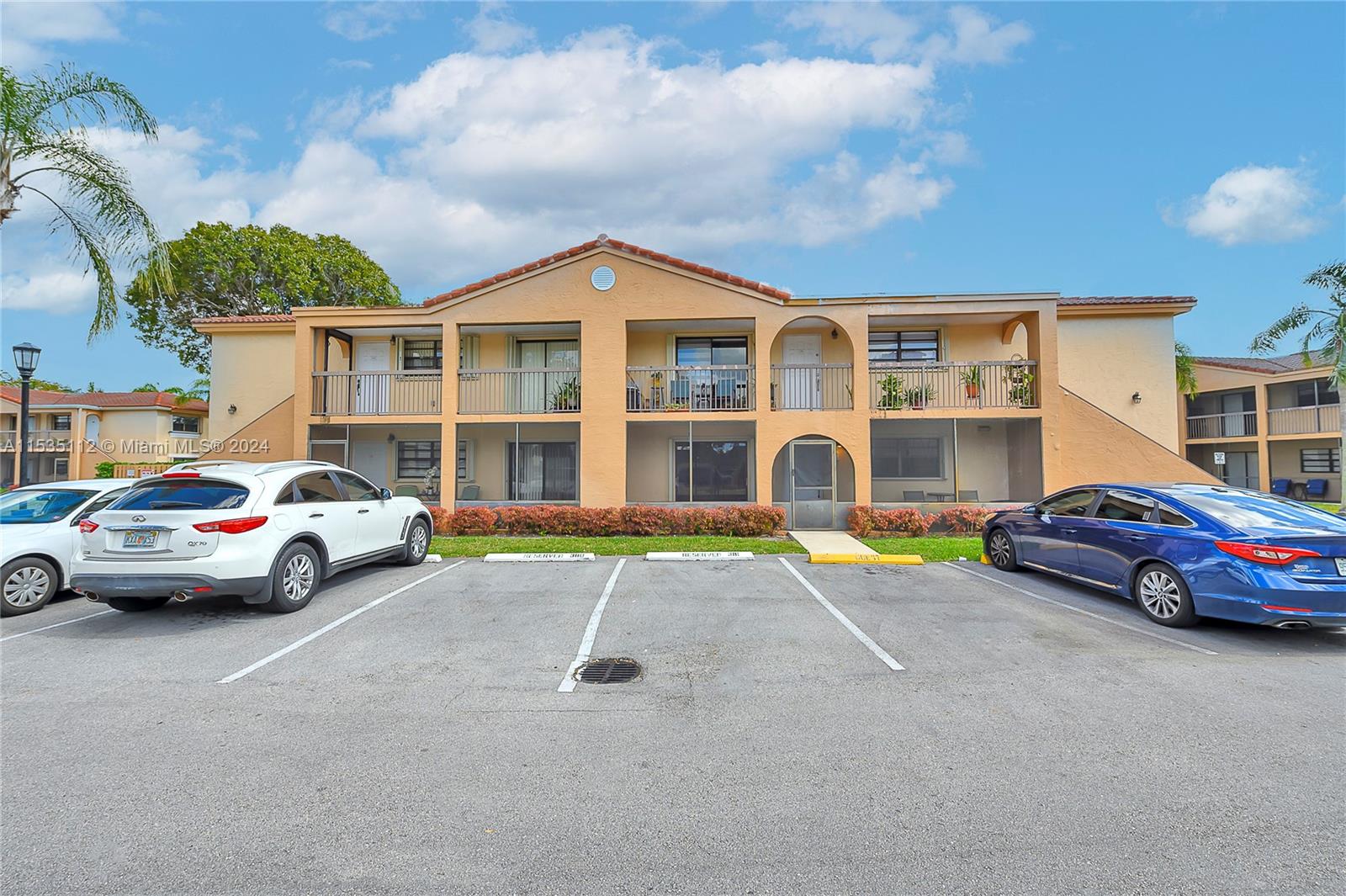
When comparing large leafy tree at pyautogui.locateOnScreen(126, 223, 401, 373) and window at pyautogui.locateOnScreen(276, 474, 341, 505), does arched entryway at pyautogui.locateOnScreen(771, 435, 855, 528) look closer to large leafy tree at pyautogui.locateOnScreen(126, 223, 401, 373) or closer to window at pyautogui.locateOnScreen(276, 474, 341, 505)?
window at pyautogui.locateOnScreen(276, 474, 341, 505)

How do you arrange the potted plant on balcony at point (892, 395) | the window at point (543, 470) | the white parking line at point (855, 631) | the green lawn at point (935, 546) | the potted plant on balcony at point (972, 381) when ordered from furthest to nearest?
the window at point (543, 470) < the potted plant on balcony at point (972, 381) < the potted plant on balcony at point (892, 395) < the green lawn at point (935, 546) < the white parking line at point (855, 631)

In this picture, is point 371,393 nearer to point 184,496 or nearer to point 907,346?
point 184,496

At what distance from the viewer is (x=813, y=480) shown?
16250 mm

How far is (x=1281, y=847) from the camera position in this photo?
9.34 ft

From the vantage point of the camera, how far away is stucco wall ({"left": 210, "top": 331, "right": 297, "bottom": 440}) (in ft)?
60.6

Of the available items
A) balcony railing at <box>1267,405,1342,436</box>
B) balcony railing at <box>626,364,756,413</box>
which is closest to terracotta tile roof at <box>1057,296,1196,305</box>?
balcony railing at <box>626,364,756,413</box>

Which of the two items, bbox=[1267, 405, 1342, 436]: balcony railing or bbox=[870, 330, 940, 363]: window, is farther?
bbox=[1267, 405, 1342, 436]: balcony railing

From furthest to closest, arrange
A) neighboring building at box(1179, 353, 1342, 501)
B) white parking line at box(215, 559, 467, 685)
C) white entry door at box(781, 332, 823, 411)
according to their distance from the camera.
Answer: neighboring building at box(1179, 353, 1342, 501)
white entry door at box(781, 332, 823, 411)
white parking line at box(215, 559, 467, 685)

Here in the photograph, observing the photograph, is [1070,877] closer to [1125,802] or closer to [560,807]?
[1125,802]

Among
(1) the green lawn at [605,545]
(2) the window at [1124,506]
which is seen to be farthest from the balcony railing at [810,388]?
(2) the window at [1124,506]

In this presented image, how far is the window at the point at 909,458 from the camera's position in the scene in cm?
1723

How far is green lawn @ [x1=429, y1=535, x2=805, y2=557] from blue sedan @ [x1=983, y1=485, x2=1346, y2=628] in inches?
184

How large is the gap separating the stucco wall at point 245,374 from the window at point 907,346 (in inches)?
670

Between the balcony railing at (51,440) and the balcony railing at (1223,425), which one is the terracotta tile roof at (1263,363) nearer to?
the balcony railing at (1223,425)
